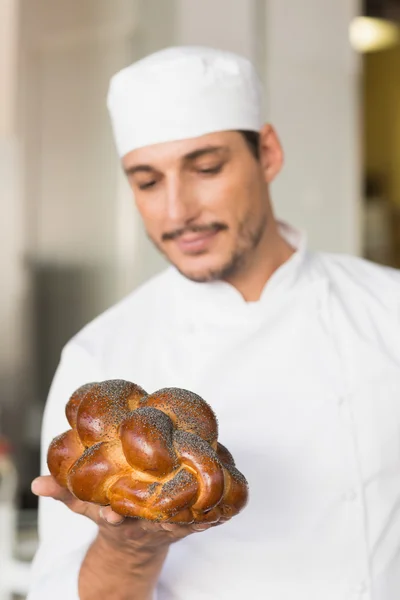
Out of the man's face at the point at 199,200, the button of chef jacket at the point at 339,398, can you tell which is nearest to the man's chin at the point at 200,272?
the man's face at the point at 199,200

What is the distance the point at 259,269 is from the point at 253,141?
0.66 feet

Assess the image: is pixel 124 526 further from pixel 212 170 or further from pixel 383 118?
pixel 383 118

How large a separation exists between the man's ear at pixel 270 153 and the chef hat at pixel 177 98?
5cm

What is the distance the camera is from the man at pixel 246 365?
1329 mm

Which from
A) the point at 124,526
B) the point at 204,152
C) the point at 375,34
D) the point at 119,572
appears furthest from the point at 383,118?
the point at 124,526

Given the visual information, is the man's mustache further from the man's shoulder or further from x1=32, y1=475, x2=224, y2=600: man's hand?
x1=32, y1=475, x2=224, y2=600: man's hand

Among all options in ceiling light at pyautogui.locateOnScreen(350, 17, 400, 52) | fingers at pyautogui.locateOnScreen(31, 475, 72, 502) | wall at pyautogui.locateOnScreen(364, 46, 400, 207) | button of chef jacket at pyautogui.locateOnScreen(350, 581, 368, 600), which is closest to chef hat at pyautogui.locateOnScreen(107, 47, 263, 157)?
fingers at pyautogui.locateOnScreen(31, 475, 72, 502)

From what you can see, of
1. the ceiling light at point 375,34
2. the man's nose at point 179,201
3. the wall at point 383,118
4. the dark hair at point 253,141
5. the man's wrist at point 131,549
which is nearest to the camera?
the man's wrist at point 131,549

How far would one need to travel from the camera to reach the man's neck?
1.45 meters

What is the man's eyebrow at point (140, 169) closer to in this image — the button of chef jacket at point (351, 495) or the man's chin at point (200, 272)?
the man's chin at point (200, 272)

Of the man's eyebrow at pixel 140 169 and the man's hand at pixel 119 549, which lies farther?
the man's eyebrow at pixel 140 169

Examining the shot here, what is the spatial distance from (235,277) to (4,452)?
3.86 feet

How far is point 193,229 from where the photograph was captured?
1.32m

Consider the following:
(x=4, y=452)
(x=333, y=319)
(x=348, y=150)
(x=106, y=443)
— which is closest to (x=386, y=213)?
(x=348, y=150)
